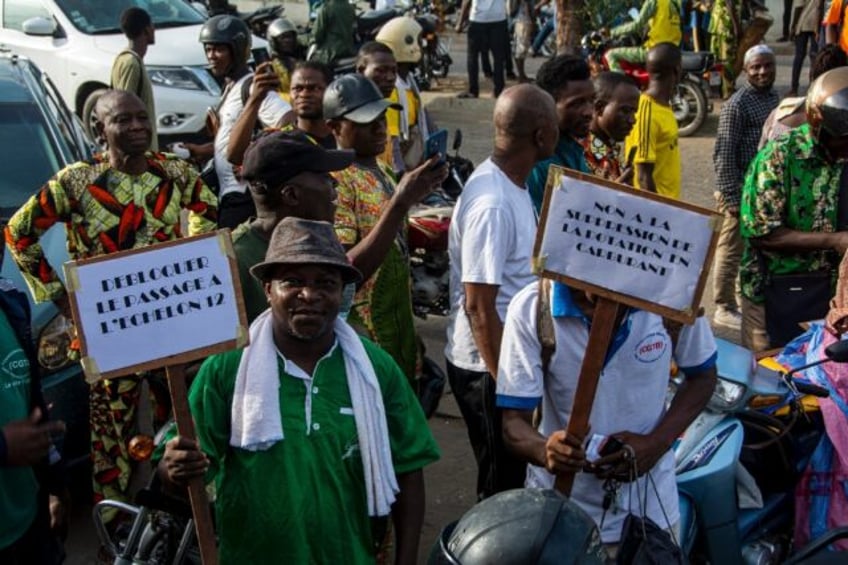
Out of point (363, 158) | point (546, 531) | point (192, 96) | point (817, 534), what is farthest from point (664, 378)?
point (192, 96)

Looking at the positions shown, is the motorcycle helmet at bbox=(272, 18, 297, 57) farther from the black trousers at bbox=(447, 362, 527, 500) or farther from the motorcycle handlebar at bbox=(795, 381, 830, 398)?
the motorcycle handlebar at bbox=(795, 381, 830, 398)

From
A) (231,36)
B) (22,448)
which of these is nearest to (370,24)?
(231,36)

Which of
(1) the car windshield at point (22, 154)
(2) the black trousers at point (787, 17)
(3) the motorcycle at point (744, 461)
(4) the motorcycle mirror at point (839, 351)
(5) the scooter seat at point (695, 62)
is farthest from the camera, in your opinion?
(2) the black trousers at point (787, 17)

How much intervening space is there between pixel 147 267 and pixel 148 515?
101 cm

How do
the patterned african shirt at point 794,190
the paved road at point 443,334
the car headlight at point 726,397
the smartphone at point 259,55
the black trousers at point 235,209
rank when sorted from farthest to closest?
the smartphone at point 259,55 → the black trousers at point 235,209 → the paved road at point 443,334 → the patterned african shirt at point 794,190 → the car headlight at point 726,397

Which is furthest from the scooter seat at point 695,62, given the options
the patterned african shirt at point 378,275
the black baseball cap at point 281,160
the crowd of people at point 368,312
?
the black baseball cap at point 281,160

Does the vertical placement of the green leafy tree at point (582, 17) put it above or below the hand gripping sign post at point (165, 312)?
below

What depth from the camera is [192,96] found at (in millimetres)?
12117

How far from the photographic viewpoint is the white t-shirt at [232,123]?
618 cm

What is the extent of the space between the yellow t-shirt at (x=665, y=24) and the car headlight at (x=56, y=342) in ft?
34.2

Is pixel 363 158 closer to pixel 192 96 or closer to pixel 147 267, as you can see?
pixel 147 267

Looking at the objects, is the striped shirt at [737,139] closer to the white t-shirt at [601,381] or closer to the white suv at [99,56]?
the white t-shirt at [601,381]

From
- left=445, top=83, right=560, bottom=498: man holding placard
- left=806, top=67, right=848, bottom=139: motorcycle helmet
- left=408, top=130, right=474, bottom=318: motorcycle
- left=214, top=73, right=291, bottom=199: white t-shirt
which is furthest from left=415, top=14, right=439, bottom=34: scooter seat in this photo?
left=445, top=83, right=560, bottom=498: man holding placard

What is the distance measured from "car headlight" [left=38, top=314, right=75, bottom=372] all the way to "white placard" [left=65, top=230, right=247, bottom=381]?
7.26ft
